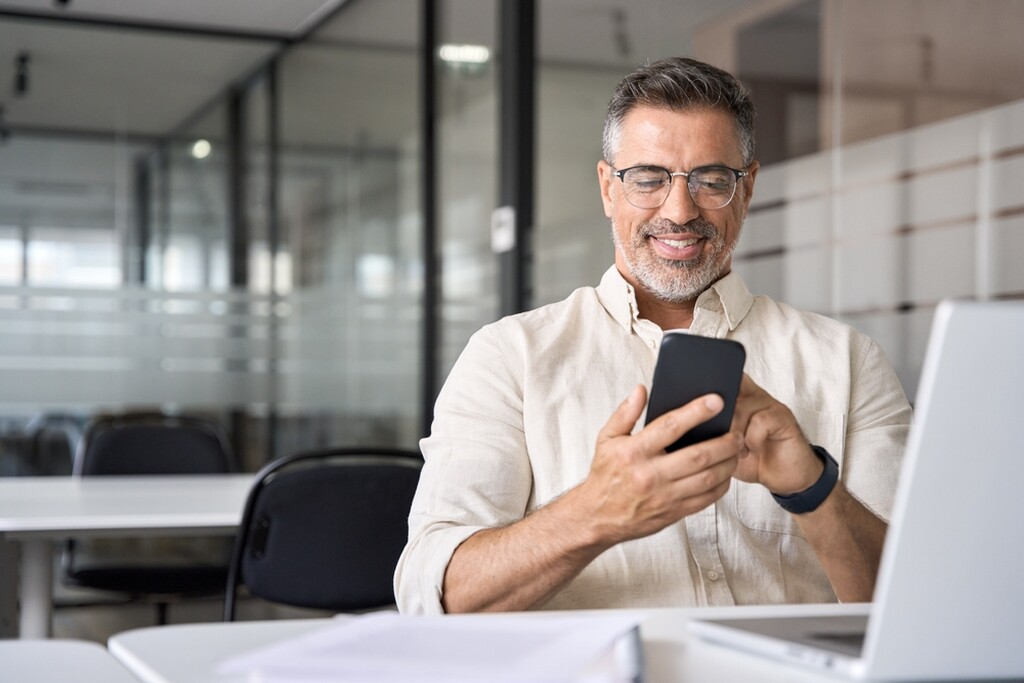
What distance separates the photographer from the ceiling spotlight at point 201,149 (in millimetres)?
5922

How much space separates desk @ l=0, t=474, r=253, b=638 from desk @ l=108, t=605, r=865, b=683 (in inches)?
59.6

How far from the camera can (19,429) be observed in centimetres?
552

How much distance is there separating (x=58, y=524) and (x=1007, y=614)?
2.11 meters

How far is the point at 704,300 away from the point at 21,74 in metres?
4.78

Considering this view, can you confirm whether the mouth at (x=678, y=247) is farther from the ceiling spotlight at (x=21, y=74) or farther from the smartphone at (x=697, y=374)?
the ceiling spotlight at (x=21, y=74)

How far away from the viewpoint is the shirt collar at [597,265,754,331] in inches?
67.6

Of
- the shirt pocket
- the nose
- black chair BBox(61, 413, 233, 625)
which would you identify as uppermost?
the nose

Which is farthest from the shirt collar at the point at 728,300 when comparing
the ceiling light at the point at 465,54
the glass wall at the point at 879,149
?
the ceiling light at the point at 465,54

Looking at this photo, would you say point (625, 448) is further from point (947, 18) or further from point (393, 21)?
point (393, 21)

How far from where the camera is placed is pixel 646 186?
1.69 meters

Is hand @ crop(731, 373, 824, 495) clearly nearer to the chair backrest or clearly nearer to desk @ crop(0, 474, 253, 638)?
desk @ crop(0, 474, 253, 638)

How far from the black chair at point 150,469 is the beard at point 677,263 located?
6.79 ft

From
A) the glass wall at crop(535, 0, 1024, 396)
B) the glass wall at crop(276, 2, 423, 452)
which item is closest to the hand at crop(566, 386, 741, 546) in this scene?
the glass wall at crop(535, 0, 1024, 396)

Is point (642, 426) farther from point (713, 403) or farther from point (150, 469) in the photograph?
point (150, 469)
